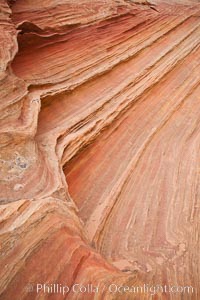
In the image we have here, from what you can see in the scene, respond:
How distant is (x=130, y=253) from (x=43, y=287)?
1.38 metres

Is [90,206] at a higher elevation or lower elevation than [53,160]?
lower

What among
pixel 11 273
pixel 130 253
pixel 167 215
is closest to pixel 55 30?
pixel 167 215

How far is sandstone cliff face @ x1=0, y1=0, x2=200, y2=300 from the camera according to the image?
2650 millimetres

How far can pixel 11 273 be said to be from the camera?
7.59 feet

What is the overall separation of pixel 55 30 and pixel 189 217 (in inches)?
127

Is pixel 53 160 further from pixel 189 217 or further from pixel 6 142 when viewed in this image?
pixel 189 217

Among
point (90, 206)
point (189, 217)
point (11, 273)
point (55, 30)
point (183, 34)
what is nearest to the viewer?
point (11, 273)

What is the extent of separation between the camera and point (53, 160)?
372 cm

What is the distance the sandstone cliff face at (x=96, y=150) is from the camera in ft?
8.70

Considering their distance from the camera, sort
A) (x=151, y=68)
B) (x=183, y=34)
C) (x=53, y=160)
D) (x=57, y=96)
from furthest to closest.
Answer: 1. (x=183, y=34)
2. (x=151, y=68)
3. (x=57, y=96)
4. (x=53, y=160)

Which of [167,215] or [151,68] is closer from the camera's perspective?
[167,215]

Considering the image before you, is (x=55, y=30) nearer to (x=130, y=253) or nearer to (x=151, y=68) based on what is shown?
(x=151, y=68)

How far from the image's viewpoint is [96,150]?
4.69 meters

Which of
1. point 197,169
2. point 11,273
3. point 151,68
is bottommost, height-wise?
point 197,169
